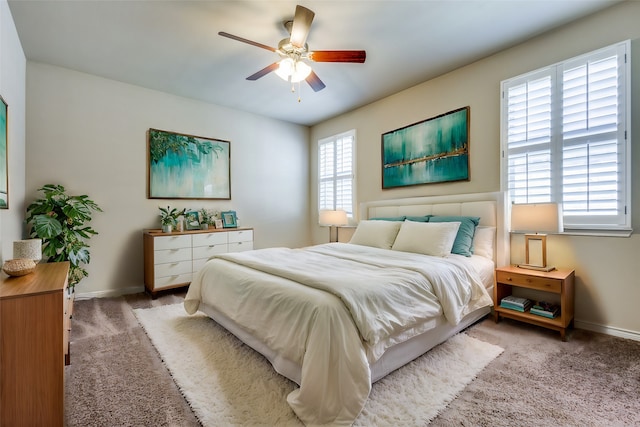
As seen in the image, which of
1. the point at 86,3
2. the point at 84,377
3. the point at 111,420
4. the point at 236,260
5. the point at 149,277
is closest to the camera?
the point at 111,420

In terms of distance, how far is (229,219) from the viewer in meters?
4.48

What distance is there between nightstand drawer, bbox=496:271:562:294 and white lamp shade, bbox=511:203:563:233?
1.36 feet

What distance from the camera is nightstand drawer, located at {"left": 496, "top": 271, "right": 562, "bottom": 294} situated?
2.37 meters

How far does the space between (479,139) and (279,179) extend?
3.28m

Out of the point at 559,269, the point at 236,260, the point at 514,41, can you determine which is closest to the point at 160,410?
the point at 236,260

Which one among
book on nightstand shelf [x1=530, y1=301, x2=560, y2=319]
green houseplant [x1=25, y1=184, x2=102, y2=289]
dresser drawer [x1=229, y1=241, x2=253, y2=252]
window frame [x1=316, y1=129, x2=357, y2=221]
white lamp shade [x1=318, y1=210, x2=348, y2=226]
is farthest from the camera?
window frame [x1=316, y1=129, x2=357, y2=221]

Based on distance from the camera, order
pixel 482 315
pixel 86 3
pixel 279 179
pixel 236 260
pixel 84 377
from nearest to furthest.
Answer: pixel 84 377 → pixel 86 3 → pixel 236 260 → pixel 482 315 → pixel 279 179

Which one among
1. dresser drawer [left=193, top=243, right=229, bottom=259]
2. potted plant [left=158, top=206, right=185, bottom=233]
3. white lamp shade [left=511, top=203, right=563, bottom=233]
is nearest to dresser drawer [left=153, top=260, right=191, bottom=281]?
dresser drawer [left=193, top=243, right=229, bottom=259]

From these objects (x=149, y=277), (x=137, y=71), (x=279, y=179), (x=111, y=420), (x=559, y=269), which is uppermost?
(x=137, y=71)

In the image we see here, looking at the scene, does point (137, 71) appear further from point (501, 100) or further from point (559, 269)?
point (559, 269)

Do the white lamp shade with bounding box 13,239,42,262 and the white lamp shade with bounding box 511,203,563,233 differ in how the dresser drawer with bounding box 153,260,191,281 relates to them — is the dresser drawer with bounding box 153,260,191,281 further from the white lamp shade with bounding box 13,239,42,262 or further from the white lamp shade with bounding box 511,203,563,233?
the white lamp shade with bounding box 511,203,563,233

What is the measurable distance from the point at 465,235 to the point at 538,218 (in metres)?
0.64

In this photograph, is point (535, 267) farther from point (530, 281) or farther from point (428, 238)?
point (428, 238)

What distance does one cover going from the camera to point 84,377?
1.87 metres
